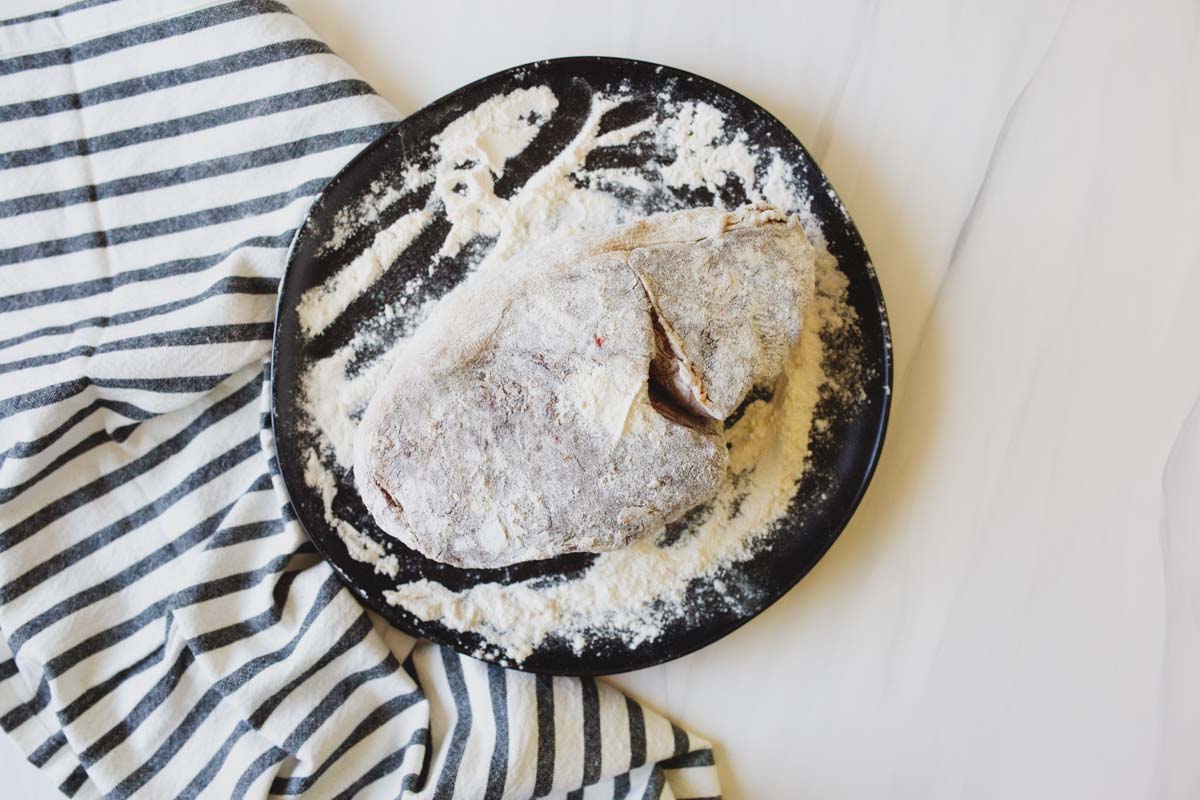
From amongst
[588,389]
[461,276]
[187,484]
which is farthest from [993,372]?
[187,484]

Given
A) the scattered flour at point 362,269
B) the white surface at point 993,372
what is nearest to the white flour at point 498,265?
the scattered flour at point 362,269

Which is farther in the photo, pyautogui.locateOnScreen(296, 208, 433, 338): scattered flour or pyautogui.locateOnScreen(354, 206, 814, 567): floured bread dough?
pyautogui.locateOnScreen(296, 208, 433, 338): scattered flour

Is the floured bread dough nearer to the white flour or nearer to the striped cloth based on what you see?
the white flour

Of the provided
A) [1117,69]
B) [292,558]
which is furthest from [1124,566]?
[292,558]

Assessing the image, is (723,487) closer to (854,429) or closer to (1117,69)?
(854,429)

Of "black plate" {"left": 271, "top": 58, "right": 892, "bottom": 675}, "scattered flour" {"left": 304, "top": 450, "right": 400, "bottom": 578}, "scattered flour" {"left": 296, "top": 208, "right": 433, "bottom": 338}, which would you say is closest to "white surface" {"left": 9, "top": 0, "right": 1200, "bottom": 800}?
"black plate" {"left": 271, "top": 58, "right": 892, "bottom": 675}

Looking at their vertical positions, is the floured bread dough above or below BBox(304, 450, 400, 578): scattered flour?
above
